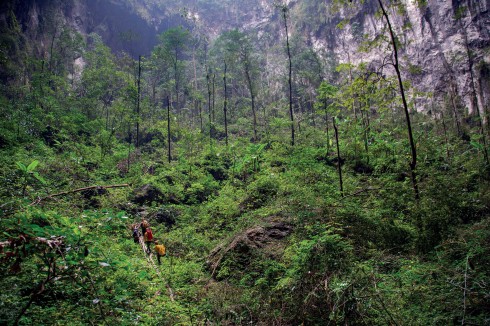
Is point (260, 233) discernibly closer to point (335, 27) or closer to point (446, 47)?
point (446, 47)

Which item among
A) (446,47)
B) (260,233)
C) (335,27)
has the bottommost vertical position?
(260,233)

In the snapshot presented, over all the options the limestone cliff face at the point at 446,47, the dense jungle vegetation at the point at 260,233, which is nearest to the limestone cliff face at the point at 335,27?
the limestone cliff face at the point at 446,47

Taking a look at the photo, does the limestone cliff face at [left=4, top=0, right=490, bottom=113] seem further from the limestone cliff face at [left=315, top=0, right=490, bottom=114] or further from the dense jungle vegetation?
the dense jungle vegetation

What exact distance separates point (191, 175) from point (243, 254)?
12746 millimetres

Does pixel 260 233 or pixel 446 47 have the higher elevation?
pixel 446 47

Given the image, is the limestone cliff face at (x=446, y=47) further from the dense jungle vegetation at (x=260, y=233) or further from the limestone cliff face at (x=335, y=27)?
the dense jungle vegetation at (x=260, y=233)

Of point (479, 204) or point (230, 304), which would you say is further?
point (479, 204)

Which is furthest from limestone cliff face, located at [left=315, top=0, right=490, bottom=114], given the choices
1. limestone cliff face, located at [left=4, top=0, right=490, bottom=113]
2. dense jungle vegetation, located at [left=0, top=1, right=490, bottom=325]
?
dense jungle vegetation, located at [left=0, top=1, right=490, bottom=325]

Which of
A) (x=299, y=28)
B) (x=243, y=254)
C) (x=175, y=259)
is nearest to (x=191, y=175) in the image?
(x=175, y=259)

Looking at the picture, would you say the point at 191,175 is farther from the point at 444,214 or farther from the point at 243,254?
the point at 444,214

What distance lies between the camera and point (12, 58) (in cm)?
2769

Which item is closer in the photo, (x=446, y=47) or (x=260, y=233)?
(x=260, y=233)

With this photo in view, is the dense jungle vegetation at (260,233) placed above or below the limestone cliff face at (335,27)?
below

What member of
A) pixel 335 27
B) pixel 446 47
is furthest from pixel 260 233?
pixel 335 27
